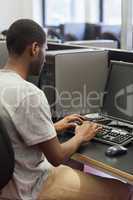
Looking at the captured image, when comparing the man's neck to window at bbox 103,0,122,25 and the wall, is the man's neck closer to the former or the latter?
window at bbox 103,0,122,25

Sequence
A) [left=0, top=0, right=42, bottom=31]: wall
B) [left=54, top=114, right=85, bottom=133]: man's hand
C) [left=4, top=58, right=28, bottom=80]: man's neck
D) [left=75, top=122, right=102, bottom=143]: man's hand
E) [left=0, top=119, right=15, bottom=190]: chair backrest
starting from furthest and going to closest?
[left=0, top=0, right=42, bottom=31]: wall → [left=54, top=114, right=85, bottom=133]: man's hand → [left=75, top=122, right=102, bottom=143]: man's hand → [left=4, top=58, right=28, bottom=80]: man's neck → [left=0, top=119, right=15, bottom=190]: chair backrest

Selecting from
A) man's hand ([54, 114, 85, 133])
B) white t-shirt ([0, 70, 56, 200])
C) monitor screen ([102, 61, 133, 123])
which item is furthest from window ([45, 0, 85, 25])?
white t-shirt ([0, 70, 56, 200])

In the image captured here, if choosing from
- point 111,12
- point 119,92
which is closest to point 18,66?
point 119,92

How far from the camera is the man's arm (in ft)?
5.10

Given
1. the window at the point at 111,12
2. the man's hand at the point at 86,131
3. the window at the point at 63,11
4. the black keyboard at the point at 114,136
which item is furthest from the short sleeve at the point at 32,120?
the window at the point at 63,11

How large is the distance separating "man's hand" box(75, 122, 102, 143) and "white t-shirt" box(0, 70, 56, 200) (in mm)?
251

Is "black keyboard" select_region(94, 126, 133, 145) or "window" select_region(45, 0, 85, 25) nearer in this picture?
"black keyboard" select_region(94, 126, 133, 145)

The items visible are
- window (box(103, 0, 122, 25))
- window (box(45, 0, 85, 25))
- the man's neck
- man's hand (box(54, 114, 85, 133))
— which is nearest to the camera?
the man's neck

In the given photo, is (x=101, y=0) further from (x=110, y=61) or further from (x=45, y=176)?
(x=45, y=176)

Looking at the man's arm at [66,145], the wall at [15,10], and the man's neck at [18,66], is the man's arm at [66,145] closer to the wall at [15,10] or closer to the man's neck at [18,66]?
the man's neck at [18,66]

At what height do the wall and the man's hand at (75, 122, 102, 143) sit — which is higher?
the wall

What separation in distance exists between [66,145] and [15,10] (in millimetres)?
6378

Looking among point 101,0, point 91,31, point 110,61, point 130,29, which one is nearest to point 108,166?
point 110,61

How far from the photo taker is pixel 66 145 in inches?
66.0
